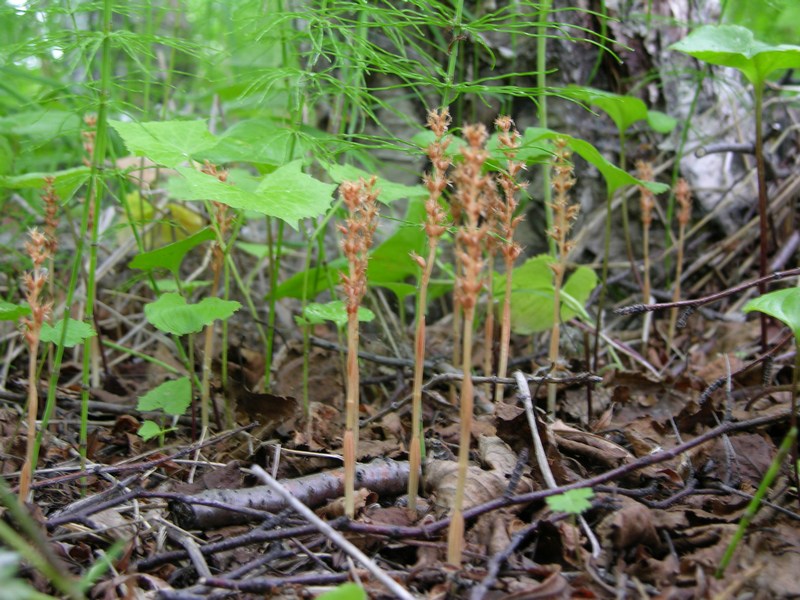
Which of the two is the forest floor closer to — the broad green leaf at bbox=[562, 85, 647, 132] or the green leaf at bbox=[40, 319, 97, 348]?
the green leaf at bbox=[40, 319, 97, 348]

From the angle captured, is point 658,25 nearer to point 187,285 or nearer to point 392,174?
point 392,174

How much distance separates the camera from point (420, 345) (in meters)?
1.25

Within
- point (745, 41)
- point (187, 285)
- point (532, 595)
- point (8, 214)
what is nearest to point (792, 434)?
point (532, 595)

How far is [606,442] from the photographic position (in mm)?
1517

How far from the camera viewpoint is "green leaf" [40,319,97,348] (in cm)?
143

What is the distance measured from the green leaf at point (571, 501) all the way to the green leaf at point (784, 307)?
1.64 ft

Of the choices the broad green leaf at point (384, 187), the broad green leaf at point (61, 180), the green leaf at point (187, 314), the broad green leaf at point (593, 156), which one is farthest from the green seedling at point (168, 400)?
the broad green leaf at point (593, 156)

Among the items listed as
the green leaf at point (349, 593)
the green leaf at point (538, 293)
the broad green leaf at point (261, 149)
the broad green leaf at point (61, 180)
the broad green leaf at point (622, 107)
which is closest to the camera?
the green leaf at point (349, 593)

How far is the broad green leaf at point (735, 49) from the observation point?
172 centimetres

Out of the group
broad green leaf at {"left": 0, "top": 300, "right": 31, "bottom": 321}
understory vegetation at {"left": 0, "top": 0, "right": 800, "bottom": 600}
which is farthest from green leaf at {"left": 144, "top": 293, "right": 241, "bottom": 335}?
broad green leaf at {"left": 0, "top": 300, "right": 31, "bottom": 321}

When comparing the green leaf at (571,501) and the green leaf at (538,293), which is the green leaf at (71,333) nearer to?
the green leaf at (571,501)

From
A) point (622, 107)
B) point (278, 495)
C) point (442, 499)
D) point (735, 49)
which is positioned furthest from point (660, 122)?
point (278, 495)

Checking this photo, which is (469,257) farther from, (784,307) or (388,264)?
(388,264)

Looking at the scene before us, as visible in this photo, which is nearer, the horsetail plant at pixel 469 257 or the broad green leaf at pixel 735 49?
the horsetail plant at pixel 469 257
